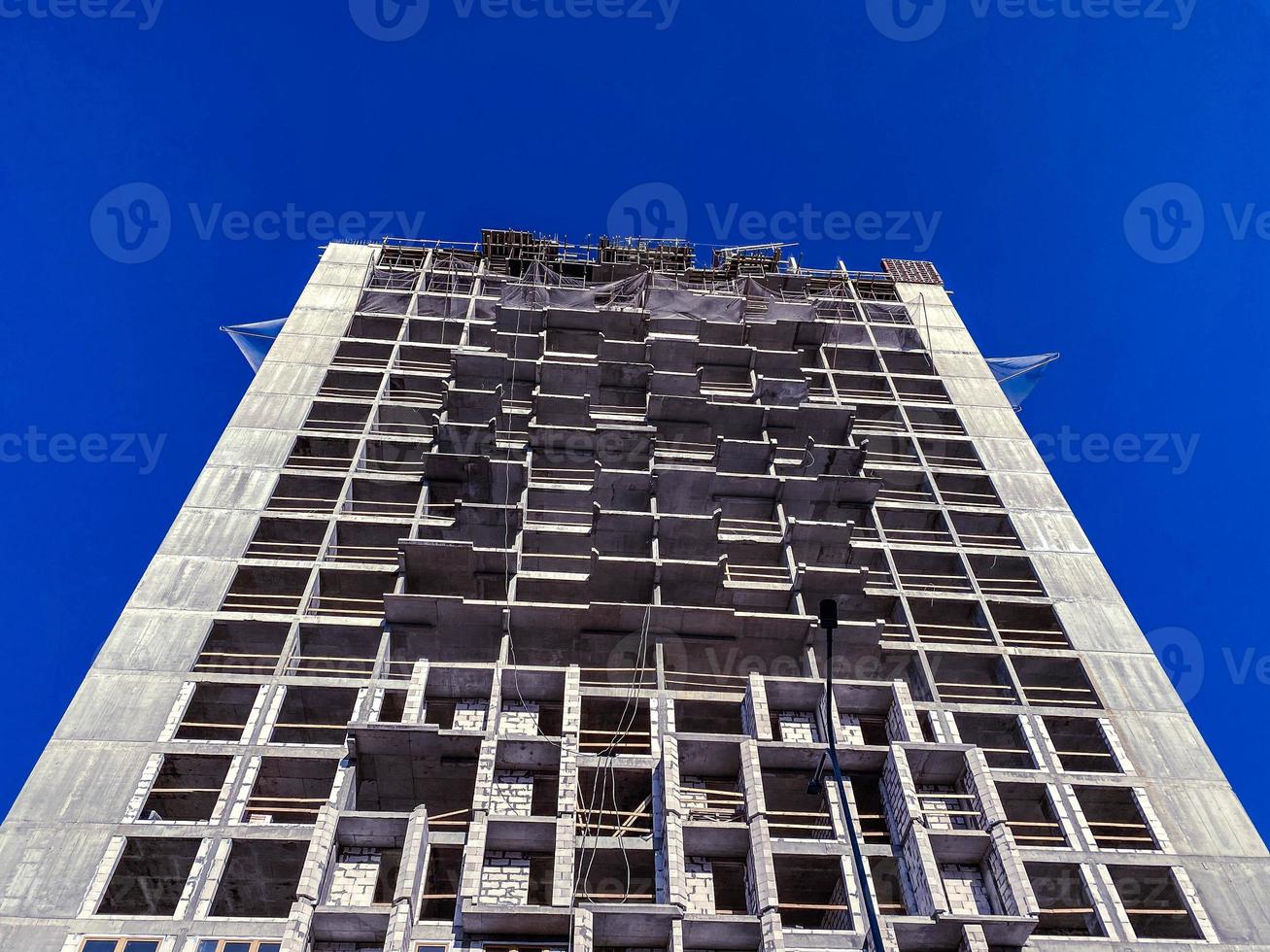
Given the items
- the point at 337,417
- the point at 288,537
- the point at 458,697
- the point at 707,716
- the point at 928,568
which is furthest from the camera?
the point at 337,417

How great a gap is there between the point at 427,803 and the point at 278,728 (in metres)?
5.76

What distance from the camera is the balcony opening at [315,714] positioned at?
3094 cm

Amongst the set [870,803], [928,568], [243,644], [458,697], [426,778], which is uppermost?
[928,568]

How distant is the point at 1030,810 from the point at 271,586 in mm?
26882

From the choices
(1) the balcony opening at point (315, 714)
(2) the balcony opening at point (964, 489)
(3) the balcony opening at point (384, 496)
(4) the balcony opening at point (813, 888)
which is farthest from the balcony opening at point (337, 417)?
(4) the balcony opening at point (813, 888)

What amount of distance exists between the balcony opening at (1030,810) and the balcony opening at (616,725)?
11.2 m

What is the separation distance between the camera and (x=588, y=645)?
34.0 meters

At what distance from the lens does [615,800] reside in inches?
1091

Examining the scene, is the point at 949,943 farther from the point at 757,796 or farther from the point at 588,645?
the point at 588,645

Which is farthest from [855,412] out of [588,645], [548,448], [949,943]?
[949,943]

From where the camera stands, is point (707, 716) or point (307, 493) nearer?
point (707, 716)

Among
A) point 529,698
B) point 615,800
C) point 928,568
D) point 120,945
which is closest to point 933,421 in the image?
point 928,568

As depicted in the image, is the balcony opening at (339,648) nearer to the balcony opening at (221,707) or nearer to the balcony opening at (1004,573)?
the balcony opening at (221,707)

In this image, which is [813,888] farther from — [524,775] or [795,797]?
[524,775]
